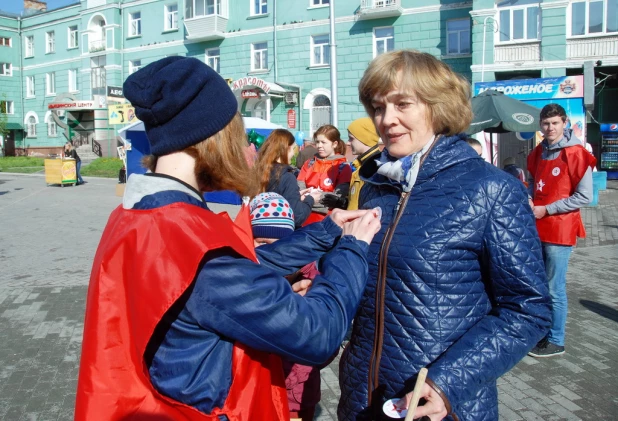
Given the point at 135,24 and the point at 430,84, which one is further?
the point at 135,24

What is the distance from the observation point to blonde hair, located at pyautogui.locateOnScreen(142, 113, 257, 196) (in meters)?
1.54

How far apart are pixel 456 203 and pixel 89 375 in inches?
45.8

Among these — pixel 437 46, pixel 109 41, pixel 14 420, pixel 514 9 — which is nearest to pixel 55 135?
pixel 109 41

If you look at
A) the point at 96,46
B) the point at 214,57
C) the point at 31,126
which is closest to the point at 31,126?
the point at 31,126

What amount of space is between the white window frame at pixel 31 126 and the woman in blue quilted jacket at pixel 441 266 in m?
48.4

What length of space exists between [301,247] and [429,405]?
2.17 feet

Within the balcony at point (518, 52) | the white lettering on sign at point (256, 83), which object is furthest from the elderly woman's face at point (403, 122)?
the white lettering on sign at point (256, 83)

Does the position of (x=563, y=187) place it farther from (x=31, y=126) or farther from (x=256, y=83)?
(x=31, y=126)

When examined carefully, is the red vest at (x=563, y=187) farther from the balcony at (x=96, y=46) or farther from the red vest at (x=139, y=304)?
the balcony at (x=96, y=46)

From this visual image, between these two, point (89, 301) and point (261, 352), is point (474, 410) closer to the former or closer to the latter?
point (261, 352)

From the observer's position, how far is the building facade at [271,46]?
73.2ft

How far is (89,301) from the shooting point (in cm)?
140

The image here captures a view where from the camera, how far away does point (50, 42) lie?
43.5 meters

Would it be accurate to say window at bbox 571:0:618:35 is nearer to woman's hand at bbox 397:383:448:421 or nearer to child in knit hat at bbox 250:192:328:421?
child in knit hat at bbox 250:192:328:421
